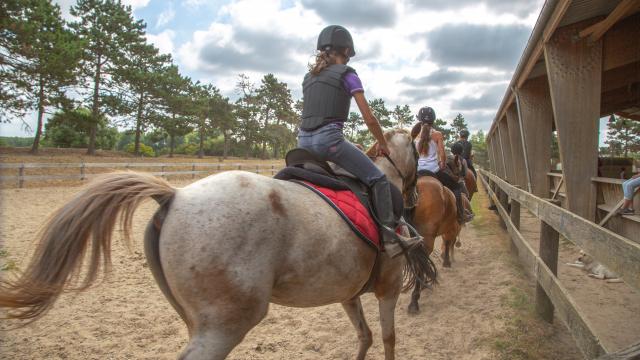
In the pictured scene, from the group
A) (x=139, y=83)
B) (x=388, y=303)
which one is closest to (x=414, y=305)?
(x=388, y=303)

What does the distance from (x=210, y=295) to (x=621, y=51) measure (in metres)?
5.70

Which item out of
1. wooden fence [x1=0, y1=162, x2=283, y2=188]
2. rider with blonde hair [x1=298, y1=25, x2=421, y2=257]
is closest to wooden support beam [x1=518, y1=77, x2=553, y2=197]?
rider with blonde hair [x1=298, y1=25, x2=421, y2=257]

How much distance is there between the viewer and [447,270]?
6770 millimetres

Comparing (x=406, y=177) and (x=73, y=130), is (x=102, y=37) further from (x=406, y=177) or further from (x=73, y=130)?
(x=406, y=177)

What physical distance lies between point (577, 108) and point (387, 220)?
3.31 m

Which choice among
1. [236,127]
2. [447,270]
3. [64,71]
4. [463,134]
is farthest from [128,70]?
[447,270]

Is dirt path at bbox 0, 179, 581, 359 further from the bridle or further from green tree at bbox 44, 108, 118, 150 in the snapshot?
green tree at bbox 44, 108, 118, 150

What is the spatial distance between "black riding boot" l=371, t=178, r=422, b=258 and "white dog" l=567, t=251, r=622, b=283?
419 cm

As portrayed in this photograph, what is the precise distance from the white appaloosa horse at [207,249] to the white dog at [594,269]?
513cm

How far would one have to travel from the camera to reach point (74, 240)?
2.10 m

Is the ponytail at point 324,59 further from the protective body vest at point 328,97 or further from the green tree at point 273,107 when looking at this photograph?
the green tree at point 273,107

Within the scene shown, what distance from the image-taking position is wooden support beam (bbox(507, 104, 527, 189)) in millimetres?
9859

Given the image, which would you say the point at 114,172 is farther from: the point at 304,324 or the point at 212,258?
the point at 304,324

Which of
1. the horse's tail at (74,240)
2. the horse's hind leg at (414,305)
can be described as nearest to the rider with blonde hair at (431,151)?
the horse's hind leg at (414,305)
